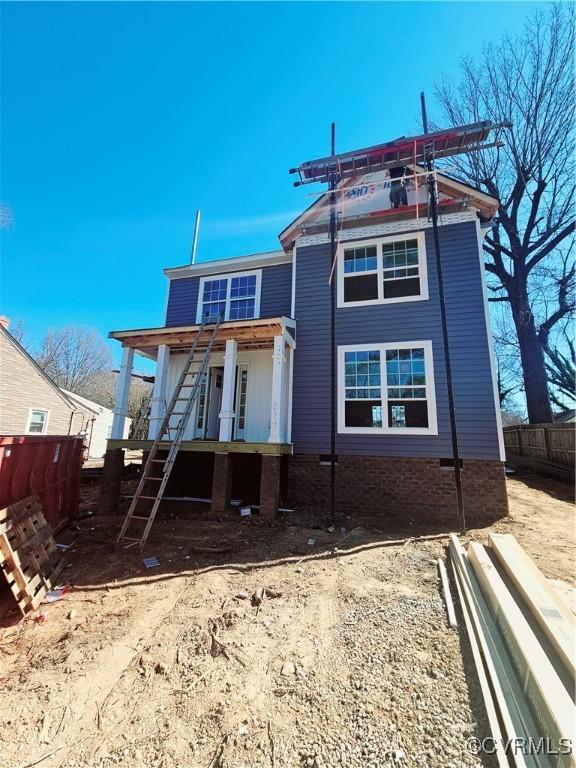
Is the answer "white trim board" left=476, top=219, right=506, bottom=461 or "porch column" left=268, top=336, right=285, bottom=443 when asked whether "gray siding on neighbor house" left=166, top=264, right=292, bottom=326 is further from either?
"white trim board" left=476, top=219, right=506, bottom=461

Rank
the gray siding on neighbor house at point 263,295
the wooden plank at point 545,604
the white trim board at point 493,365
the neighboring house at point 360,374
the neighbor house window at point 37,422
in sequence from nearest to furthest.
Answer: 1. the wooden plank at point 545,604
2. the white trim board at point 493,365
3. the neighboring house at point 360,374
4. the gray siding on neighbor house at point 263,295
5. the neighbor house window at point 37,422

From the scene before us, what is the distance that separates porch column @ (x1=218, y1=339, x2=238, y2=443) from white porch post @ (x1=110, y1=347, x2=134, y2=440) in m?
2.60

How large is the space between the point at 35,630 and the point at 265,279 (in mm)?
9153

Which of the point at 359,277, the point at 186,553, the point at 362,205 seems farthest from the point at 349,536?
the point at 362,205

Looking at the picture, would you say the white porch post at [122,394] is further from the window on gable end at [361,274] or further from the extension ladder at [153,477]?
the window on gable end at [361,274]

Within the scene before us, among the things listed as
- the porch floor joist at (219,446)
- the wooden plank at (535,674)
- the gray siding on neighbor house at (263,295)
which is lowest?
the wooden plank at (535,674)

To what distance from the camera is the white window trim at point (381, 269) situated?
838 cm

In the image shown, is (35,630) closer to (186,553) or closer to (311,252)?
(186,553)

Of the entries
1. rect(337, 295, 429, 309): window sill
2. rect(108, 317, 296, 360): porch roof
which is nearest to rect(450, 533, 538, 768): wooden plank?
rect(108, 317, 296, 360): porch roof

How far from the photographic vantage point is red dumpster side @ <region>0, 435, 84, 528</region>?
4.73 meters

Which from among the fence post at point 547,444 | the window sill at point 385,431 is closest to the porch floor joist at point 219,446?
the window sill at point 385,431

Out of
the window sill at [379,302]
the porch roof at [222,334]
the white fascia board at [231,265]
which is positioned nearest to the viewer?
the porch roof at [222,334]

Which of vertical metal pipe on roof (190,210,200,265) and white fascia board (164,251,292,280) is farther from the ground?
vertical metal pipe on roof (190,210,200,265)

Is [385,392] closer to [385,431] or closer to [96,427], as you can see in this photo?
[385,431]
